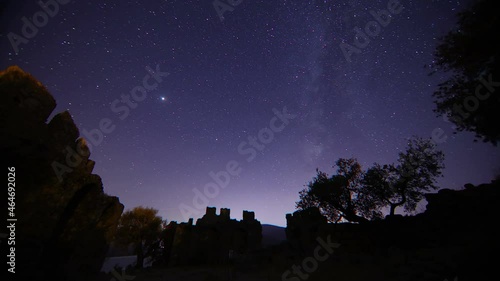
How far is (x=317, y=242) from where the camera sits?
1187 inches

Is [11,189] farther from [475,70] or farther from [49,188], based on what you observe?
[475,70]

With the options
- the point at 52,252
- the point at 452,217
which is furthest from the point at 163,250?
the point at 452,217

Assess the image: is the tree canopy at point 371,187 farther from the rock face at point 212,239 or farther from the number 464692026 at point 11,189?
the number 464692026 at point 11,189

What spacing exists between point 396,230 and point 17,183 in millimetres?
36842

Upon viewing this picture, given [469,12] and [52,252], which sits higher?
[469,12]

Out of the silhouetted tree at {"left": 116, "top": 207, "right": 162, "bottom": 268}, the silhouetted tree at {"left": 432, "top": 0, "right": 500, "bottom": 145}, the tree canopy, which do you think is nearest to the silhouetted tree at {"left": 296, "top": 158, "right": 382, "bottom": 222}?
the tree canopy

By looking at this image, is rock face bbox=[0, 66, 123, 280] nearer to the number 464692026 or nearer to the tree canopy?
the number 464692026

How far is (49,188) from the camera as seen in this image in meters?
15.2

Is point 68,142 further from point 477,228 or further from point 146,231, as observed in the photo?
point 477,228

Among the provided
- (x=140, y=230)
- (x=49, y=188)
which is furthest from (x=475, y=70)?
(x=140, y=230)

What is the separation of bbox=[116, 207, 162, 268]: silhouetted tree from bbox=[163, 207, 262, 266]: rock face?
237 cm

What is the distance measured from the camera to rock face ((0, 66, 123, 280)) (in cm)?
1267

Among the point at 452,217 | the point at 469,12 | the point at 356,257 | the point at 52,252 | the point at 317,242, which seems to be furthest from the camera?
the point at 317,242

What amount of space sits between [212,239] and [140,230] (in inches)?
511
